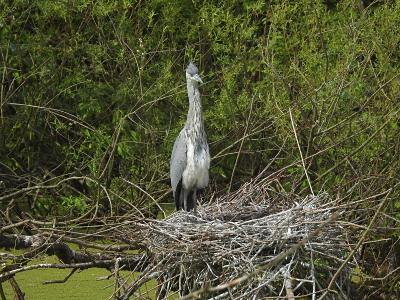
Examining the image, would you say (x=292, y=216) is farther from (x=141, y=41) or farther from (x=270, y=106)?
(x=141, y=41)

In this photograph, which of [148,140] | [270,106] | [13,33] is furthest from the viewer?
[13,33]

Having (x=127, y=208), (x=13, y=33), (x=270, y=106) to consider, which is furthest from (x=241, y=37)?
(x=13, y=33)

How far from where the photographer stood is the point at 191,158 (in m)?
4.36

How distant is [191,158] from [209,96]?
1.54m

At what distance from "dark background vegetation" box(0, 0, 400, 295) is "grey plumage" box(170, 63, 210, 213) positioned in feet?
0.86

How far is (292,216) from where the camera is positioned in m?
3.42

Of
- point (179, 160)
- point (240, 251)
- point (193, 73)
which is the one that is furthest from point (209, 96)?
point (240, 251)

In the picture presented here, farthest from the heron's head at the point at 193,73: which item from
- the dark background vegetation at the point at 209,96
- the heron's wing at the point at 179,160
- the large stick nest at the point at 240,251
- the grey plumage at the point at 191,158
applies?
the large stick nest at the point at 240,251

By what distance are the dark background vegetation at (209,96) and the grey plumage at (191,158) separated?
0.86ft

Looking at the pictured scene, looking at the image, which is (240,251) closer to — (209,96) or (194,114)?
(194,114)

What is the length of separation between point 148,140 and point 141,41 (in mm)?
852

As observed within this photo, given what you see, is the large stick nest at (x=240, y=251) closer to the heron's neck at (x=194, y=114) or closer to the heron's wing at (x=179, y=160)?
the heron's wing at (x=179, y=160)

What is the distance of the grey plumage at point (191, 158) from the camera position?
14.3 ft

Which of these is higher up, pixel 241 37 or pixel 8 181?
pixel 241 37
